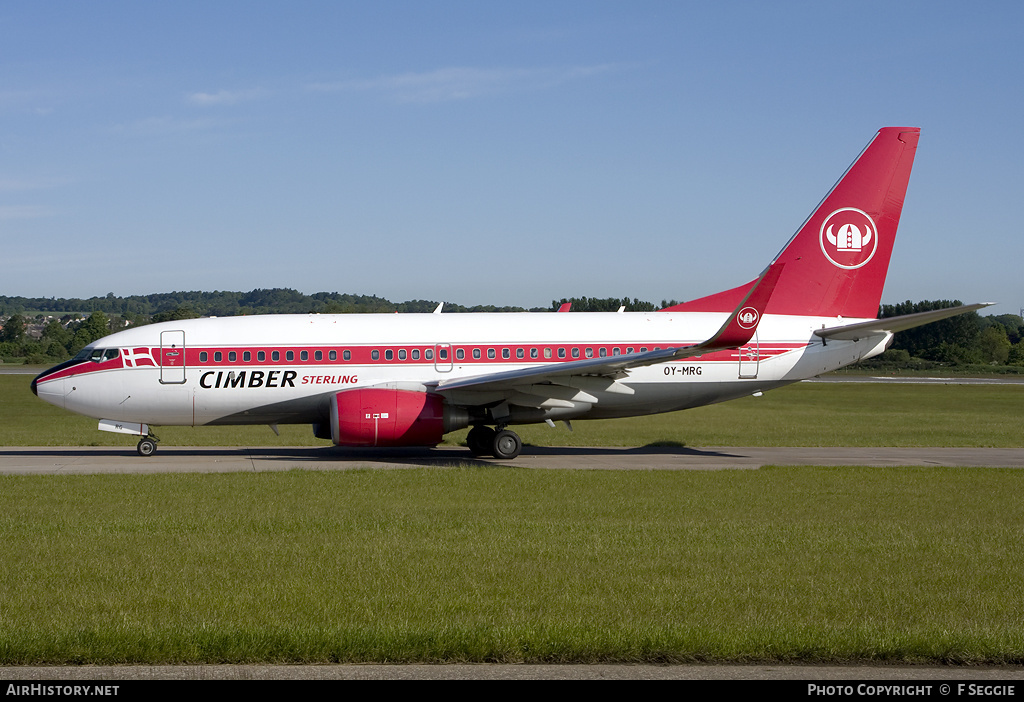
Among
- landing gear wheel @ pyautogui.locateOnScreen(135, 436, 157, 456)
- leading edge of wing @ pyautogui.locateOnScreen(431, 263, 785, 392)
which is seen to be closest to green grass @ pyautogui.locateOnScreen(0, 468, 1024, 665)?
leading edge of wing @ pyautogui.locateOnScreen(431, 263, 785, 392)

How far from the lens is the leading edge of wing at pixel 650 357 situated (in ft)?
65.4

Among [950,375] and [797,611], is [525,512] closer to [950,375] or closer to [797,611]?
[797,611]

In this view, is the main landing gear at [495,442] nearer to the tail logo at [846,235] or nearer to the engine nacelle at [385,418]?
the engine nacelle at [385,418]

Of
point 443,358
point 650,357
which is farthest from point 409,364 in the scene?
point 650,357

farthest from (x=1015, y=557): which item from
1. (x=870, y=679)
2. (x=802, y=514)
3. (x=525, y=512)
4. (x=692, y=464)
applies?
(x=692, y=464)

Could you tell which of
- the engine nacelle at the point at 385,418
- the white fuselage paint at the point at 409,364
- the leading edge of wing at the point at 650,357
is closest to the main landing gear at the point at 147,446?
the white fuselage paint at the point at 409,364

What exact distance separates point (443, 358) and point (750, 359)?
784cm

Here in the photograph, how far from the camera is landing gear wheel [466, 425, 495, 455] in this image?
23.5 m

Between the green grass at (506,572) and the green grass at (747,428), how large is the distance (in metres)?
10.5

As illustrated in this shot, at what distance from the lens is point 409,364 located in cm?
2348

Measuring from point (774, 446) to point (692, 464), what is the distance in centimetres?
571

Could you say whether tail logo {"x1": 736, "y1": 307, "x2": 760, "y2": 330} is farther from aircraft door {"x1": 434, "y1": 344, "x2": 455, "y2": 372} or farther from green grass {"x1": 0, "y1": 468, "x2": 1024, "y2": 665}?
aircraft door {"x1": 434, "y1": 344, "x2": 455, "y2": 372}

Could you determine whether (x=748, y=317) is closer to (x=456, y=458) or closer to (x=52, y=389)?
(x=456, y=458)

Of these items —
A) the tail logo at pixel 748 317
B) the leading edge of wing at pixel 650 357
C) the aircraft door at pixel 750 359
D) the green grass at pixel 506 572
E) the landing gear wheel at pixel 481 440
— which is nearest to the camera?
the green grass at pixel 506 572
